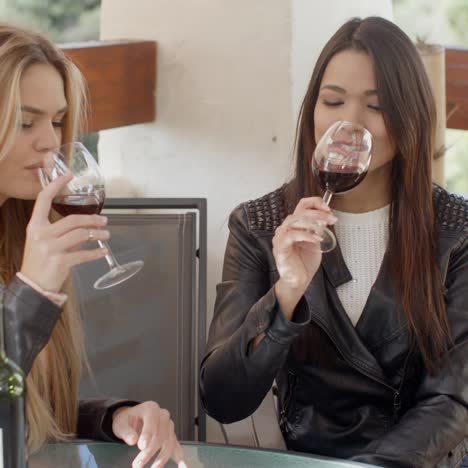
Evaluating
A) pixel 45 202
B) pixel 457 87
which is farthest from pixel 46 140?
pixel 457 87

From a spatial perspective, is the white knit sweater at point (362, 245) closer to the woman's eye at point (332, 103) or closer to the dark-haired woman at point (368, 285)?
the dark-haired woman at point (368, 285)

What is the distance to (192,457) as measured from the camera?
69.8 inches

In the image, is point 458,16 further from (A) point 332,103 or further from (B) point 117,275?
(B) point 117,275

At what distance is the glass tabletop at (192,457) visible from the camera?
5.64 feet

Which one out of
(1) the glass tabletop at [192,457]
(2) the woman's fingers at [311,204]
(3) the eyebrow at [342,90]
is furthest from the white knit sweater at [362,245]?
(1) the glass tabletop at [192,457]

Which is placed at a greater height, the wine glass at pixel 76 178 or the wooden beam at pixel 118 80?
the wooden beam at pixel 118 80

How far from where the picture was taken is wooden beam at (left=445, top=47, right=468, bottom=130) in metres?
3.35

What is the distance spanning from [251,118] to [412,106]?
2.84ft

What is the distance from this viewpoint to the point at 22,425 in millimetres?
1229

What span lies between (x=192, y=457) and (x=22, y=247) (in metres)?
0.56

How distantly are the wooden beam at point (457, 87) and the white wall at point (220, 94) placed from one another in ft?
1.15

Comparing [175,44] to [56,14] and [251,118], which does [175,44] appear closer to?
[251,118]

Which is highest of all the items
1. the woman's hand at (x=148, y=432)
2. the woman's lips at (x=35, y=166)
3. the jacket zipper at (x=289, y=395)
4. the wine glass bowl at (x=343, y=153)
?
the wine glass bowl at (x=343, y=153)

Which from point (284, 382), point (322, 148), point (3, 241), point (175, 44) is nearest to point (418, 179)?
point (322, 148)
